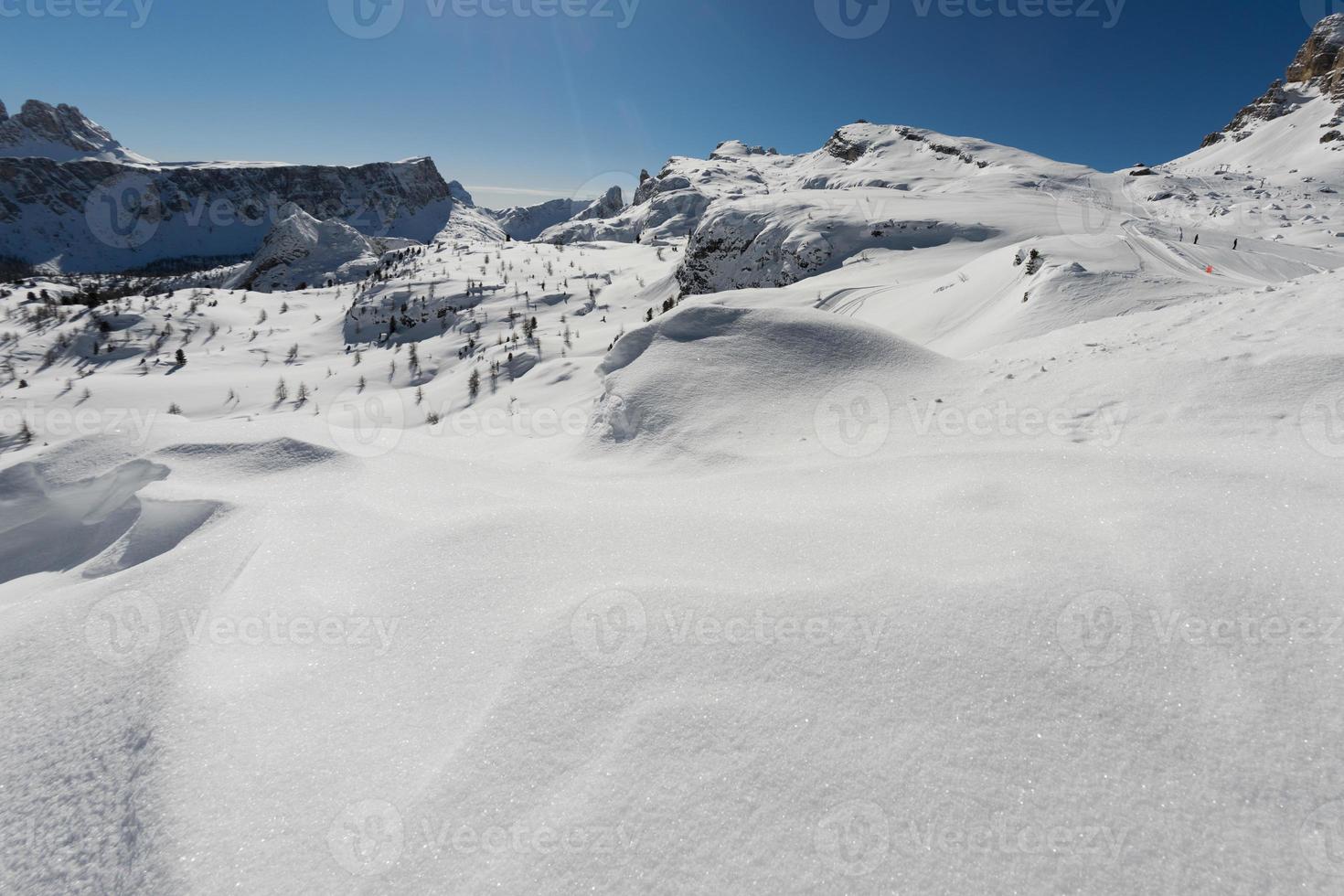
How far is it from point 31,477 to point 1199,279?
13996 millimetres

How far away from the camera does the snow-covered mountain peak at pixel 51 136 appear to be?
129 metres

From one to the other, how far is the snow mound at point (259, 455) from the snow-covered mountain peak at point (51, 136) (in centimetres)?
19161

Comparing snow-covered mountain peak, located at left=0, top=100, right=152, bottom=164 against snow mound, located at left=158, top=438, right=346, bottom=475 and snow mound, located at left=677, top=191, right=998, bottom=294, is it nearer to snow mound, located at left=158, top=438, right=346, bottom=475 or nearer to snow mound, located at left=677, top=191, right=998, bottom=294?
snow mound, located at left=677, top=191, right=998, bottom=294

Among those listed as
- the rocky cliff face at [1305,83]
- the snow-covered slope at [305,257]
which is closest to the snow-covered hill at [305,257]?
the snow-covered slope at [305,257]

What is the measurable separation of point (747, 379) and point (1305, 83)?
94343mm

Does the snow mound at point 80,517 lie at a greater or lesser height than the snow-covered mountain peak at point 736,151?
lesser

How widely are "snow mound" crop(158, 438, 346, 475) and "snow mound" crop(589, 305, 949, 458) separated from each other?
2.55m

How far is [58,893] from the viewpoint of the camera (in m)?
1.45

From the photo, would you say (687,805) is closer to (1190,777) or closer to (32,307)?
(1190,777)

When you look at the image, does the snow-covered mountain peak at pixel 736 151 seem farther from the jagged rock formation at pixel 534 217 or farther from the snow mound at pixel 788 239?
the snow mound at pixel 788 239

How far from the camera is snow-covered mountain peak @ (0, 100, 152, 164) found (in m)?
129

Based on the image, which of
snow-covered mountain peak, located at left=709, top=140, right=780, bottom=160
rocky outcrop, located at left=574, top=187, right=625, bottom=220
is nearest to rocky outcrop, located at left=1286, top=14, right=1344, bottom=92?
snow-covered mountain peak, located at left=709, top=140, right=780, bottom=160

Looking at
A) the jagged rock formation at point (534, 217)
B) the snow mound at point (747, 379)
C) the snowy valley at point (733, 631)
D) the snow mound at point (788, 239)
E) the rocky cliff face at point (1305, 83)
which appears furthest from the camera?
the jagged rock formation at point (534, 217)

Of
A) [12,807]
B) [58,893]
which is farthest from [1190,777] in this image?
[12,807]
